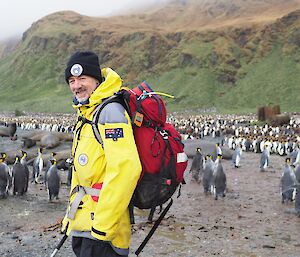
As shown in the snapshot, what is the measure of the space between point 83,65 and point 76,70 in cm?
6

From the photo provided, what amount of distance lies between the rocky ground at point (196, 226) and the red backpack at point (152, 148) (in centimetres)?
396

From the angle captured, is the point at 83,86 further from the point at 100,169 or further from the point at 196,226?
the point at 196,226

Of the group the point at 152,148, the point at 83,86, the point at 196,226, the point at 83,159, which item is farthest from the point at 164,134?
the point at 196,226

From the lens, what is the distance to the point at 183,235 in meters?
7.23

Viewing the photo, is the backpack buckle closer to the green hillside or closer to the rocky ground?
the rocky ground

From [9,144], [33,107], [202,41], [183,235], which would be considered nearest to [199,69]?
[202,41]

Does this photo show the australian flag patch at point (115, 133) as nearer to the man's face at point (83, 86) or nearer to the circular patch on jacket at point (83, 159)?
the circular patch on jacket at point (83, 159)

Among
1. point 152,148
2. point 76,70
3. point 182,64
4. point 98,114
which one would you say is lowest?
point 152,148

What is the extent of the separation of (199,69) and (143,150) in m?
84.9

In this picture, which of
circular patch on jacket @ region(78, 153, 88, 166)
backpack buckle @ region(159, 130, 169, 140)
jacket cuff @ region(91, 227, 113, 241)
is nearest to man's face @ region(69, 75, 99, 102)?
circular patch on jacket @ region(78, 153, 88, 166)

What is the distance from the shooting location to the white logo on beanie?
8.77 feet

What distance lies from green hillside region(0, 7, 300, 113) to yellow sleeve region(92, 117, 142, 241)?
65487mm

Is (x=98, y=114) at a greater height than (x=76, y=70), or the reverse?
(x=76, y=70)

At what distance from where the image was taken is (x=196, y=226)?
25.8ft
